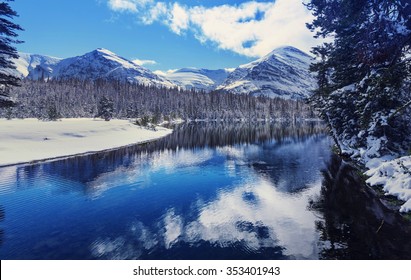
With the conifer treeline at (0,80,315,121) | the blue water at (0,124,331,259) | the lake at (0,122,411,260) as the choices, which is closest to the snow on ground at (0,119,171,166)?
the blue water at (0,124,331,259)

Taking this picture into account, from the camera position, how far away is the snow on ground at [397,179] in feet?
53.8

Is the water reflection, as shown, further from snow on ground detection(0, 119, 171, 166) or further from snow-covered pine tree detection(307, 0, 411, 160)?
snow on ground detection(0, 119, 171, 166)

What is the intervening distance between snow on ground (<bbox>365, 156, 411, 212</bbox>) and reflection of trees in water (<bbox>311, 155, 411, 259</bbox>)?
916 millimetres

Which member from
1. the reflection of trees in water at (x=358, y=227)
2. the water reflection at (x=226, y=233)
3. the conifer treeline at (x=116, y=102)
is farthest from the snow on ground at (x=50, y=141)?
the conifer treeline at (x=116, y=102)

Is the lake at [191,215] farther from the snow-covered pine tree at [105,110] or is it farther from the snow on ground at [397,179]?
the snow-covered pine tree at [105,110]

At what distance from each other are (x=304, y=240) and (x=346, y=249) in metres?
1.82

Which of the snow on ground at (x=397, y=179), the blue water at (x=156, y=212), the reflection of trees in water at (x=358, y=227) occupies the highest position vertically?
the snow on ground at (x=397, y=179)

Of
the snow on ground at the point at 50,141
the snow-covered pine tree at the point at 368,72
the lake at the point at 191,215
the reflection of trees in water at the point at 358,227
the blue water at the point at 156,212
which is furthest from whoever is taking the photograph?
the snow on ground at the point at 50,141

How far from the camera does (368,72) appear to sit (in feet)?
69.7

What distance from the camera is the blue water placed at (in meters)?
12.4

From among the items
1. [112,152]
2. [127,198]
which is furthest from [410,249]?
[112,152]

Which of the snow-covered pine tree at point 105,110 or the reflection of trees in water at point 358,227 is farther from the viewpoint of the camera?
the snow-covered pine tree at point 105,110

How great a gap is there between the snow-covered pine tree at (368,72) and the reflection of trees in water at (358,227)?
5.25 meters

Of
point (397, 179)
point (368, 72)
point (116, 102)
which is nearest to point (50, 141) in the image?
point (368, 72)
